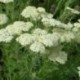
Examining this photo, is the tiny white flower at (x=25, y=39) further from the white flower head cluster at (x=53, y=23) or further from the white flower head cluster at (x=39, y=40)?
the white flower head cluster at (x=53, y=23)

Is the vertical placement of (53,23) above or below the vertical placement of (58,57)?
above

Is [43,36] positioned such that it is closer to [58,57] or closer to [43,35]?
[43,35]

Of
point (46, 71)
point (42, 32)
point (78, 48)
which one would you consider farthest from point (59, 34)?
point (78, 48)

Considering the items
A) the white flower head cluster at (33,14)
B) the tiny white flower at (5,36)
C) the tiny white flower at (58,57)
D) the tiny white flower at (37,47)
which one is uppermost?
the tiny white flower at (37,47)

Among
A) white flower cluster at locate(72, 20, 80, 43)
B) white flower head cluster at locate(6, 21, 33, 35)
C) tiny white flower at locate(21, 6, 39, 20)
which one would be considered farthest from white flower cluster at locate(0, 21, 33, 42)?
white flower cluster at locate(72, 20, 80, 43)

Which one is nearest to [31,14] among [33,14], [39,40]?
[33,14]

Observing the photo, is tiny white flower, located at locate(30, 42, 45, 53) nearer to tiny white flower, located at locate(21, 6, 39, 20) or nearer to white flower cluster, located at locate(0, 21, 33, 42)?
white flower cluster, located at locate(0, 21, 33, 42)

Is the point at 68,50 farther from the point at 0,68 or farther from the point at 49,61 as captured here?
the point at 0,68

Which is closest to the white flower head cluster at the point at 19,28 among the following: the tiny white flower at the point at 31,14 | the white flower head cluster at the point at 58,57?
the tiny white flower at the point at 31,14

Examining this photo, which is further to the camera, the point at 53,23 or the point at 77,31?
the point at 77,31
